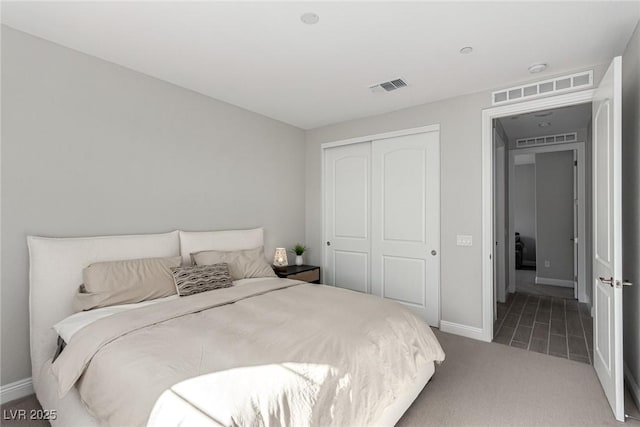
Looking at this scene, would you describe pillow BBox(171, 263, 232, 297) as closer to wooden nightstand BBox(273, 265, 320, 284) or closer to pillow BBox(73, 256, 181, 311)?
pillow BBox(73, 256, 181, 311)

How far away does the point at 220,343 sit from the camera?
1.62 metres

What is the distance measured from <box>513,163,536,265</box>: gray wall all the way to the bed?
291 inches

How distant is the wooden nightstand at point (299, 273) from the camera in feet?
13.2

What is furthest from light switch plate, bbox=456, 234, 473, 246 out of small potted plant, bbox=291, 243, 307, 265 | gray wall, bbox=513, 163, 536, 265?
gray wall, bbox=513, 163, 536, 265

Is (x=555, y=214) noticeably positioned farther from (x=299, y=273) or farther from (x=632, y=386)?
(x=299, y=273)

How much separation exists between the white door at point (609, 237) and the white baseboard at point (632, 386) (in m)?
0.17

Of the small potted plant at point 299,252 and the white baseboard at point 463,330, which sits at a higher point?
the small potted plant at point 299,252

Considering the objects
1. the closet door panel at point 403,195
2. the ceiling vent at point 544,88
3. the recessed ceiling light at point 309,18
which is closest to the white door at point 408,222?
the closet door panel at point 403,195

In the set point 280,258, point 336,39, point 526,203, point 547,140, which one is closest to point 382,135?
point 336,39

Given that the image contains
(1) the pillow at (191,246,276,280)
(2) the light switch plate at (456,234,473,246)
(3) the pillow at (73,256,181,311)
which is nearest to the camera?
(3) the pillow at (73,256,181,311)


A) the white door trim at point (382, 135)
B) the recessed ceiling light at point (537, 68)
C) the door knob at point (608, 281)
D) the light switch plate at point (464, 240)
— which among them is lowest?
the door knob at point (608, 281)

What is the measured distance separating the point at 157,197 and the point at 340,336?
2.32 metres

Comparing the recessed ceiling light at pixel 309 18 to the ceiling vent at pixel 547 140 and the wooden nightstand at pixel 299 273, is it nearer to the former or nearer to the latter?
the wooden nightstand at pixel 299 273

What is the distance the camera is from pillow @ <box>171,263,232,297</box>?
8.64 feet
